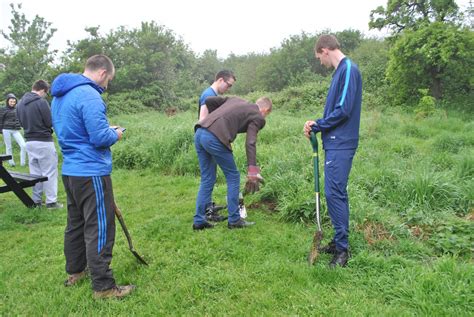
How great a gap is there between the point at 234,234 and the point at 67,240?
6.24 feet

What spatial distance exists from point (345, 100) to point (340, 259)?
1.56m

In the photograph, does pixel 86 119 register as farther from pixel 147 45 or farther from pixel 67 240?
pixel 147 45

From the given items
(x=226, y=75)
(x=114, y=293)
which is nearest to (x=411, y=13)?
(x=226, y=75)

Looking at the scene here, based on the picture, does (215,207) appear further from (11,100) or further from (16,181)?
(11,100)

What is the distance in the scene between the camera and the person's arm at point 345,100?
10.7ft

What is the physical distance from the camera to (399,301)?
2.88 metres

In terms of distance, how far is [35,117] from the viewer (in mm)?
5531

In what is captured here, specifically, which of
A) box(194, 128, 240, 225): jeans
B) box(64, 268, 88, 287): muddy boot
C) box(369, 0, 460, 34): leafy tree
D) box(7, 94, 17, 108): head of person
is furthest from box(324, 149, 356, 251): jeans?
box(369, 0, 460, 34): leafy tree

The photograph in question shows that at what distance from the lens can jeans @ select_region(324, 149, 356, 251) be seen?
11.1ft

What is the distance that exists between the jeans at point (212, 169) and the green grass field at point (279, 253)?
30cm

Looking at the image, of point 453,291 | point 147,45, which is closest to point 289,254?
point 453,291

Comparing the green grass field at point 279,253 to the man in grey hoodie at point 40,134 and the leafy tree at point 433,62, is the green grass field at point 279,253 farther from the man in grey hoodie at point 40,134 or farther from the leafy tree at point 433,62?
the leafy tree at point 433,62

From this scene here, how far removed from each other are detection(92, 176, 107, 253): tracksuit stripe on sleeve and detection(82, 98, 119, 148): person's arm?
13.4 inches

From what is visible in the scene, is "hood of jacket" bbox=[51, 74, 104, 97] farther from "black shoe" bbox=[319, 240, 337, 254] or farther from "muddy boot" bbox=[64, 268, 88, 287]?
"black shoe" bbox=[319, 240, 337, 254]
